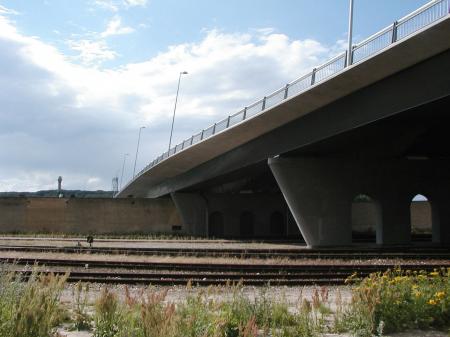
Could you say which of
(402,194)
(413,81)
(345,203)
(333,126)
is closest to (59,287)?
(413,81)

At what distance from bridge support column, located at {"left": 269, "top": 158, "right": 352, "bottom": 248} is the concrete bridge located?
6 cm

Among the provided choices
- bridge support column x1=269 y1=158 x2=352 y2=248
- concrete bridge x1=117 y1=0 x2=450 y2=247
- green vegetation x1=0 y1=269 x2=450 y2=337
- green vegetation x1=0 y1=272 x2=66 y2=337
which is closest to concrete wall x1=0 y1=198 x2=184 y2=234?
concrete bridge x1=117 y1=0 x2=450 y2=247

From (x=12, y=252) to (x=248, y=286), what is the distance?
16179mm

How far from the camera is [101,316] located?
796 centimetres

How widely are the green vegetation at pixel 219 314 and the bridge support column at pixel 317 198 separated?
20696 mm

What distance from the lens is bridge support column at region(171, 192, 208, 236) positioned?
58969 mm

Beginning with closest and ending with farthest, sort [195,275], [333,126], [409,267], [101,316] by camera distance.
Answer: [101,316] < [195,275] < [409,267] < [333,126]

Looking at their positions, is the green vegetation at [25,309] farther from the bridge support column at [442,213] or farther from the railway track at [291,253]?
the bridge support column at [442,213]

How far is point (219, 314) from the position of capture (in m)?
8.50

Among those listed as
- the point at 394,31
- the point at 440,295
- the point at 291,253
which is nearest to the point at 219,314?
the point at 440,295

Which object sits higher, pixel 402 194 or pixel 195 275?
pixel 402 194

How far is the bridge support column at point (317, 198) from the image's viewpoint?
3091 cm

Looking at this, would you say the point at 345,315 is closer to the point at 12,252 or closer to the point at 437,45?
the point at 437,45

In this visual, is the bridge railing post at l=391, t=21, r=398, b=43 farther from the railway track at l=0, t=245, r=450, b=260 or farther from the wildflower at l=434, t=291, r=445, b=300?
the wildflower at l=434, t=291, r=445, b=300
